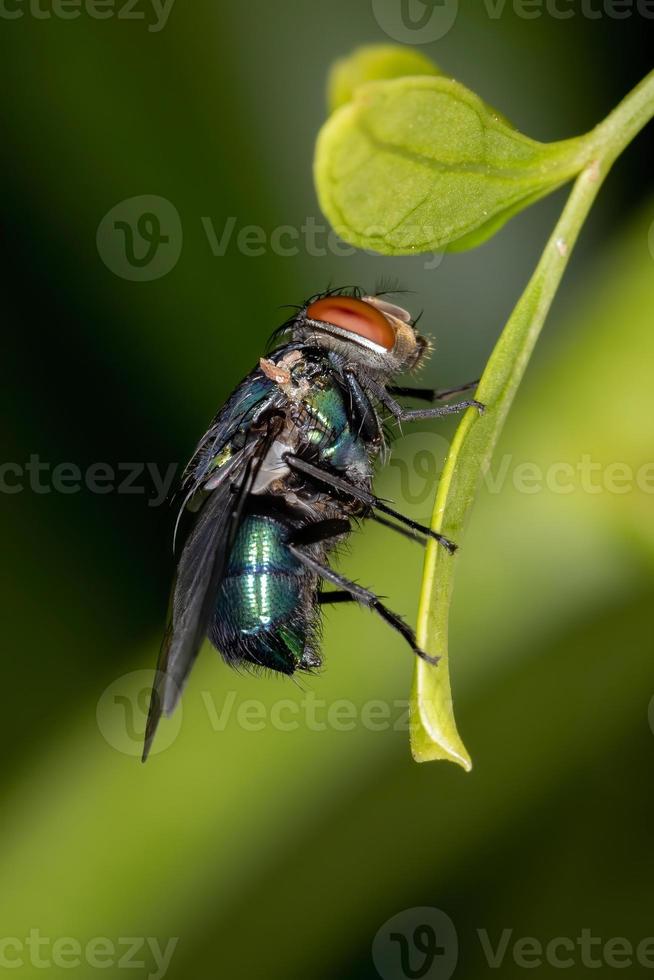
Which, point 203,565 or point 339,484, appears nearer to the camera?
point 203,565

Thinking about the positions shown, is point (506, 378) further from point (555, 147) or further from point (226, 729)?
point (226, 729)

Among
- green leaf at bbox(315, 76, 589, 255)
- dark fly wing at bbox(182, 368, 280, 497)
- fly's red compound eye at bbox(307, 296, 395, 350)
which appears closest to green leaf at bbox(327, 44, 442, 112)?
green leaf at bbox(315, 76, 589, 255)

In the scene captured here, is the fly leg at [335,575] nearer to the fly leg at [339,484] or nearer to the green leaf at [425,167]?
the fly leg at [339,484]

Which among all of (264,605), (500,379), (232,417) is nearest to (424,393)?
(232,417)

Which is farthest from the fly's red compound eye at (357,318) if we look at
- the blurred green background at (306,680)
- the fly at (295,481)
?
the blurred green background at (306,680)

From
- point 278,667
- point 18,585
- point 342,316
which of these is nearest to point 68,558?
point 18,585

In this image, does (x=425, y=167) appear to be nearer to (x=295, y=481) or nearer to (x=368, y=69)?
(x=368, y=69)

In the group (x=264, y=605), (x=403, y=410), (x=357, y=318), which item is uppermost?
(x=357, y=318)

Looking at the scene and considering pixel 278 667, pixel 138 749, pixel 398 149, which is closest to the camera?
pixel 398 149
